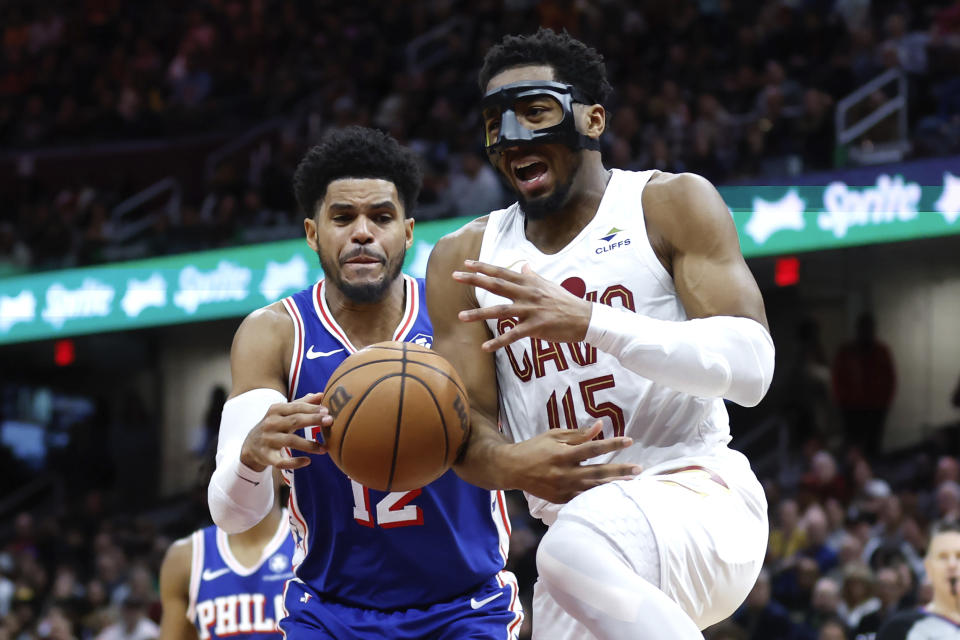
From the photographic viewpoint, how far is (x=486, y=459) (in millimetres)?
3574

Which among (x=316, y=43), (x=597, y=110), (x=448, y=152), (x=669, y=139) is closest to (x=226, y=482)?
(x=597, y=110)

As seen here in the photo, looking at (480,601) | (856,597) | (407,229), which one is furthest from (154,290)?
(480,601)

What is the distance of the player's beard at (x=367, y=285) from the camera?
4371 mm

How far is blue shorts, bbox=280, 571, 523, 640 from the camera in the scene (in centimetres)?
415

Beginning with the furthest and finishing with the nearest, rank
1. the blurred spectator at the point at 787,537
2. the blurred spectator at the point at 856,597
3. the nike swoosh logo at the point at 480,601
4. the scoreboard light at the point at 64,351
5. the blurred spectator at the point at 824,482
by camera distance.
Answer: the scoreboard light at the point at 64,351 → the blurred spectator at the point at 824,482 → the blurred spectator at the point at 787,537 → the blurred spectator at the point at 856,597 → the nike swoosh logo at the point at 480,601

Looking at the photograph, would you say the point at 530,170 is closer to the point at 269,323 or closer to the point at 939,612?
the point at 269,323

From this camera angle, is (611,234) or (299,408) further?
(611,234)

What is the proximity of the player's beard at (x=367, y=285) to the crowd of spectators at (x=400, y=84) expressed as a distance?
21.4ft

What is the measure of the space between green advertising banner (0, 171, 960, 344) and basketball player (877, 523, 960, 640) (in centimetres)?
451

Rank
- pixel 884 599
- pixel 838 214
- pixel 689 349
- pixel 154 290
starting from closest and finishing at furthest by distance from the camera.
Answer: pixel 689 349 < pixel 884 599 < pixel 838 214 < pixel 154 290

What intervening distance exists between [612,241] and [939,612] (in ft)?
10.2

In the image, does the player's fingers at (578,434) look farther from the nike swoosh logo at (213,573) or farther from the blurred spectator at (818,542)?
the blurred spectator at (818,542)

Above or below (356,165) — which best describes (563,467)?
below

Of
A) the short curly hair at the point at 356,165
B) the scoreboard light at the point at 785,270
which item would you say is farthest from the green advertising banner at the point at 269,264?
the short curly hair at the point at 356,165
